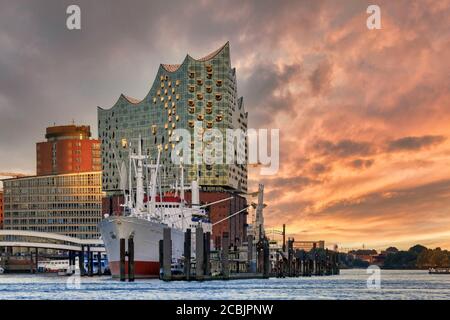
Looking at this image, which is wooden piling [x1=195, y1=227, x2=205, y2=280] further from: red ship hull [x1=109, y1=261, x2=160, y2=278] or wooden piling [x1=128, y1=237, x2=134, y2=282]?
red ship hull [x1=109, y1=261, x2=160, y2=278]

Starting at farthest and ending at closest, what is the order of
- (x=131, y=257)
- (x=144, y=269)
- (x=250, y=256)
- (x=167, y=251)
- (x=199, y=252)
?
(x=250, y=256) < (x=144, y=269) < (x=199, y=252) < (x=131, y=257) < (x=167, y=251)

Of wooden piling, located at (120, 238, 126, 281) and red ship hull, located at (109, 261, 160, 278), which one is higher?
wooden piling, located at (120, 238, 126, 281)

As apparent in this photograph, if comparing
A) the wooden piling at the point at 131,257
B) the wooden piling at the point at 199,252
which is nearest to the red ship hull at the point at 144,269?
the wooden piling at the point at 131,257

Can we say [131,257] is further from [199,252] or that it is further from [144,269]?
[144,269]

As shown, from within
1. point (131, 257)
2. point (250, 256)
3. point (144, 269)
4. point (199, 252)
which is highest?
point (199, 252)

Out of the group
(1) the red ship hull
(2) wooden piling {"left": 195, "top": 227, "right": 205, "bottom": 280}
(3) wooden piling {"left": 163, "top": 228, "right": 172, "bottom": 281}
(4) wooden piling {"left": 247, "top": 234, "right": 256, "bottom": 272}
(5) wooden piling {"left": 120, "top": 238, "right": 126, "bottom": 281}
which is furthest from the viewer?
(4) wooden piling {"left": 247, "top": 234, "right": 256, "bottom": 272}

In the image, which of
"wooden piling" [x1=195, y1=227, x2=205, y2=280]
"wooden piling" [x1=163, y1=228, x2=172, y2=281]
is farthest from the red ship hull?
"wooden piling" [x1=163, y1=228, x2=172, y2=281]

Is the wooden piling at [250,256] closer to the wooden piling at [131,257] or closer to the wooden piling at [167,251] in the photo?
the wooden piling at [131,257]

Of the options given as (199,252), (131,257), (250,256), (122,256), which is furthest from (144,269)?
(250,256)

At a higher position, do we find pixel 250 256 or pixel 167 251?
pixel 167 251
